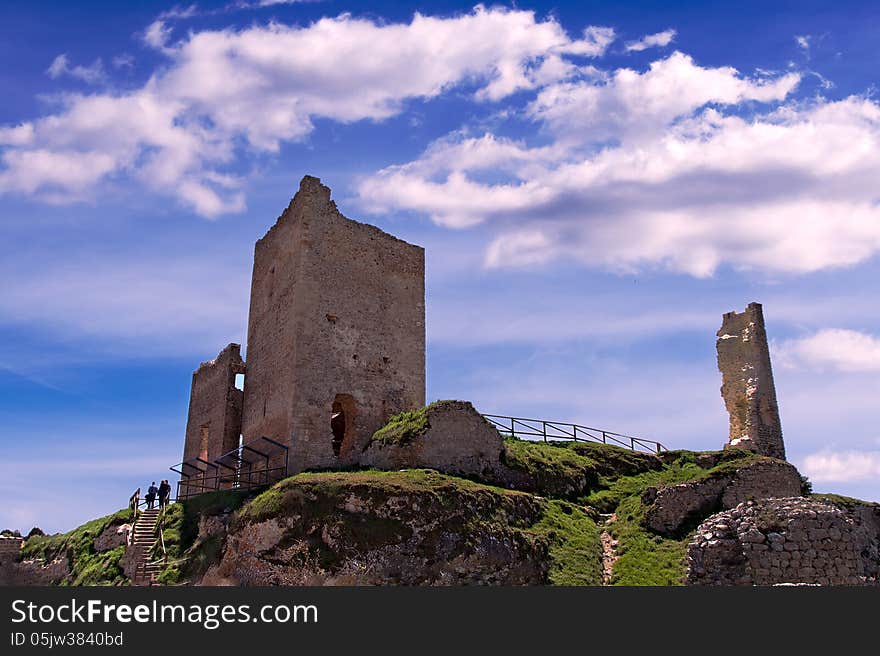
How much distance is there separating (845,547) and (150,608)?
9.98m

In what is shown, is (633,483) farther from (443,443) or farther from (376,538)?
(376,538)

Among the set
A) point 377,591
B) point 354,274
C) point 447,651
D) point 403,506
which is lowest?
point 447,651

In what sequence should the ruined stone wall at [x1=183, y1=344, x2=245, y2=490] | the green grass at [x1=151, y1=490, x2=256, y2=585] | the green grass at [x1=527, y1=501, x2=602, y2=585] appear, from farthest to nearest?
the ruined stone wall at [x1=183, y1=344, x2=245, y2=490] < the green grass at [x1=151, y1=490, x2=256, y2=585] < the green grass at [x1=527, y1=501, x2=602, y2=585]

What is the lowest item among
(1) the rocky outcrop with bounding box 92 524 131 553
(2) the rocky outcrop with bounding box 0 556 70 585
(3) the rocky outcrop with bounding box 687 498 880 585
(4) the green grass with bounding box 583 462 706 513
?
(3) the rocky outcrop with bounding box 687 498 880 585

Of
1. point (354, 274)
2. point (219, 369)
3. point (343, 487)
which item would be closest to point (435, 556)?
point (343, 487)

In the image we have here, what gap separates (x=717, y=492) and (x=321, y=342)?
11.9 m

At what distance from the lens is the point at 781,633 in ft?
A: 30.8

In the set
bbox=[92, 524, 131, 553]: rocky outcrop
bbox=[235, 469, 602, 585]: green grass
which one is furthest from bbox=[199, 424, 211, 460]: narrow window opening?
bbox=[235, 469, 602, 585]: green grass

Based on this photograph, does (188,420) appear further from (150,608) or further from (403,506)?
(150,608)

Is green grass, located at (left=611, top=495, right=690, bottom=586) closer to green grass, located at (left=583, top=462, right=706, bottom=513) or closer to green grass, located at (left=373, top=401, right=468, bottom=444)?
green grass, located at (left=583, top=462, right=706, bottom=513)

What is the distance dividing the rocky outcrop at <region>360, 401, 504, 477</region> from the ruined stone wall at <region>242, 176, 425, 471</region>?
1.84 meters

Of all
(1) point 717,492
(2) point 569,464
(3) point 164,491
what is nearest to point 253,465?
(3) point 164,491

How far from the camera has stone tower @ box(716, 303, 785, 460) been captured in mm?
26875

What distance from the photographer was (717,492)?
20969 mm
